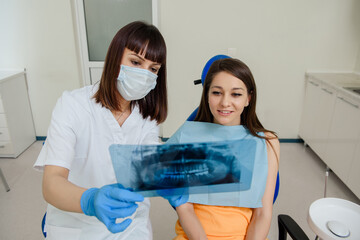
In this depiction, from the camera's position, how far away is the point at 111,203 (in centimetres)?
76

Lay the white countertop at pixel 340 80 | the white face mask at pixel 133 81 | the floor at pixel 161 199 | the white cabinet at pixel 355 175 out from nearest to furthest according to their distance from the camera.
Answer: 1. the white face mask at pixel 133 81
2. the floor at pixel 161 199
3. the white cabinet at pixel 355 175
4. the white countertop at pixel 340 80

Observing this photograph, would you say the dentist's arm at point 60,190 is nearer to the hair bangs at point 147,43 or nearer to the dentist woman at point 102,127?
the dentist woman at point 102,127

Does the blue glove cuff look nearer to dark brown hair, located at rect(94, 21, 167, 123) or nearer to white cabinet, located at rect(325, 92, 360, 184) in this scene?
dark brown hair, located at rect(94, 21, 167, 123)

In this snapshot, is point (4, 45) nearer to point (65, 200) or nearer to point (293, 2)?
point (65, 200)

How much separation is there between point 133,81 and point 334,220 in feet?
3.16

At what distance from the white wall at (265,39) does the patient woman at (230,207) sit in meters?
1.75

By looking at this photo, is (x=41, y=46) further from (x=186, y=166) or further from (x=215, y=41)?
(x=186, y=166)

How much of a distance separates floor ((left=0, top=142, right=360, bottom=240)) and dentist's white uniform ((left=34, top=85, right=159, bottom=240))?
3.14ft

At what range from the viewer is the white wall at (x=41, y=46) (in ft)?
9.03

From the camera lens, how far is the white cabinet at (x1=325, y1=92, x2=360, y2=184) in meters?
2.23

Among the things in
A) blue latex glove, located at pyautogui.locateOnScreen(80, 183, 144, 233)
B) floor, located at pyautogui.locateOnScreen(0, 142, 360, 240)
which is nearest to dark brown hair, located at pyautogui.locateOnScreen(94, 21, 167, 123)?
blue latex glove, located at pyautogui.locateOnScreen(80, 183, 144, 233)

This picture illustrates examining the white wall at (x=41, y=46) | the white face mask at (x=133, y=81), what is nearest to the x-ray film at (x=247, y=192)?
the white face mask at (x=133, y=81)

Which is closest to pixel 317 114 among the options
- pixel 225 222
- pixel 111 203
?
pixel 225 222

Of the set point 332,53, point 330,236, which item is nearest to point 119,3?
point 332,53
